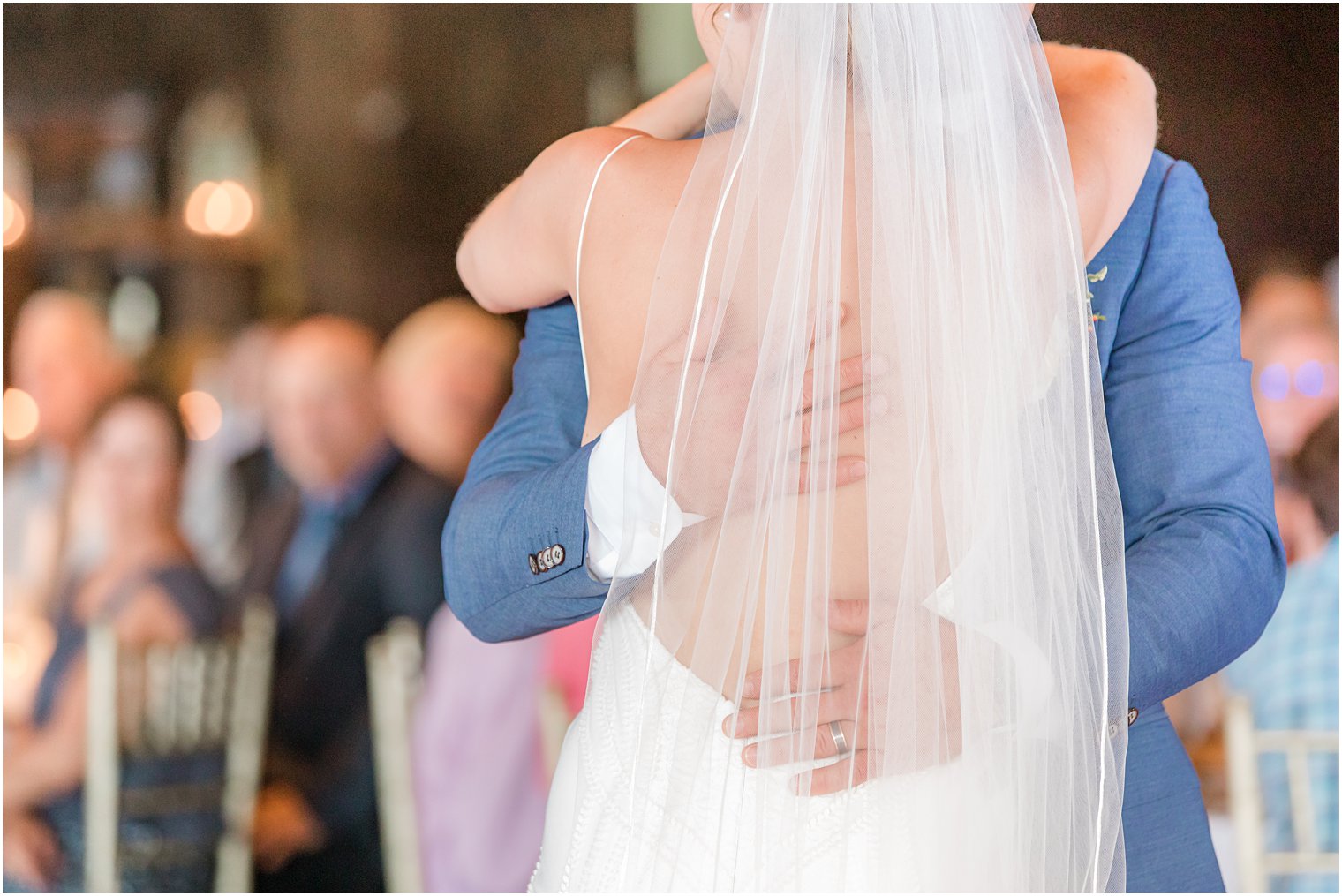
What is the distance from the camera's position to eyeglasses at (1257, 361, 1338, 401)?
142 inches

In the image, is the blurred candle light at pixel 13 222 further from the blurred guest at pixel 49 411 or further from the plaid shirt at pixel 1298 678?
the plaid shirt at pixel 1298 678

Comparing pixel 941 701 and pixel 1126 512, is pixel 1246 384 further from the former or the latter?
pixel 941 701

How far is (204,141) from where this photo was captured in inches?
163

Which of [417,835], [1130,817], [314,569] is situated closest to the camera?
[1130,817]

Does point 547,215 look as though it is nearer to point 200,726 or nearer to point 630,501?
point 630,501

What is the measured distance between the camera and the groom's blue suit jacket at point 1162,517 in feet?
3.54

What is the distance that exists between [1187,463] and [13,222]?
4.11m

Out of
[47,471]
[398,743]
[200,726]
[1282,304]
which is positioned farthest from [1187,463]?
[47,471]

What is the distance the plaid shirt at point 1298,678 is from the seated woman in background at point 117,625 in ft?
8.28

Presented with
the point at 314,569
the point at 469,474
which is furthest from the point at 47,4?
the point at 469,474

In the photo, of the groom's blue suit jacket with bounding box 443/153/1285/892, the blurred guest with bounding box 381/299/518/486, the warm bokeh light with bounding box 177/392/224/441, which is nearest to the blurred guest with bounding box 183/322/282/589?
the warm bokeh light with bounding box 177/392/224/441

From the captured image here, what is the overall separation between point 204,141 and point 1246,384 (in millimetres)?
3746

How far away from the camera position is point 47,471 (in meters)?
3.89

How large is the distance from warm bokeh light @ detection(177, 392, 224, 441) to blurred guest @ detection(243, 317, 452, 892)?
1.09ft
